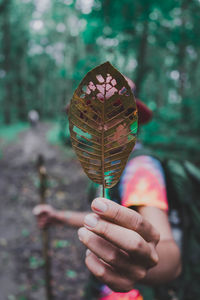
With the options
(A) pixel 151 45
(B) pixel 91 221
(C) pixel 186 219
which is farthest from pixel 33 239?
(A) pixel 151 45

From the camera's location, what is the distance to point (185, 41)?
5266 millimetres

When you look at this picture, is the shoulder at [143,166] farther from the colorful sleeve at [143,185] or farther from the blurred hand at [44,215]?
the blurred hand at [44,215]

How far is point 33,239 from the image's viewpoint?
4.55 m

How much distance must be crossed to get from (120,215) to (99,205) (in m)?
0.07

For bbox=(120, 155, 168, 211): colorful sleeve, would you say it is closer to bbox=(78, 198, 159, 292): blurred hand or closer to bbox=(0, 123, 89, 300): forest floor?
bbox=(78, 198, 159, 292): blurred hand

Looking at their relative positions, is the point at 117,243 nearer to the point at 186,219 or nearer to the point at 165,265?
the point at 165,265

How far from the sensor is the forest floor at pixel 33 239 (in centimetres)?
353

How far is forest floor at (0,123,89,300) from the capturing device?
3529 millimetres

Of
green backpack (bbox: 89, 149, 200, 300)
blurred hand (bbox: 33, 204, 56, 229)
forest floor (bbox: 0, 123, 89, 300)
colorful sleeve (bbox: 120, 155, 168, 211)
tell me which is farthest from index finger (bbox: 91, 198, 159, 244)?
forest floor (bbox: 0, 123, 89, 300)

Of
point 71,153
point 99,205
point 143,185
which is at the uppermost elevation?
point 99,205

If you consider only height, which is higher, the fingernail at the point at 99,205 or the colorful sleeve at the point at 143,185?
the fingernail at the point at 99,205

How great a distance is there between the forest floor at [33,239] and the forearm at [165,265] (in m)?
2.86

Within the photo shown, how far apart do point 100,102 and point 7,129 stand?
1782 centimetres

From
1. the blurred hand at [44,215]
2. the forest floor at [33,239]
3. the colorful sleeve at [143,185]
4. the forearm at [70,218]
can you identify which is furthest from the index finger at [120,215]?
the forest floor at [33,239]
